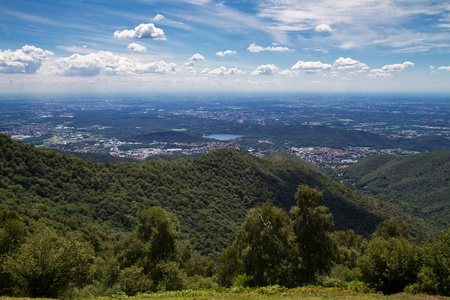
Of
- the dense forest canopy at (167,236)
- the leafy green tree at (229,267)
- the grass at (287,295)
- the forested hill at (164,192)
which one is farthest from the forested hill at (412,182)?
the leafy green tree at (229,267)

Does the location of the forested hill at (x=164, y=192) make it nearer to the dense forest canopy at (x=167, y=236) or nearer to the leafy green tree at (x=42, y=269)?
the dense forest canopy at (x=167, y=236)

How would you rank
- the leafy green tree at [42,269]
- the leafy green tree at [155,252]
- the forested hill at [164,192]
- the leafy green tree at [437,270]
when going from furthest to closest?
1. the forested hill at [164,192]
2. the leafy green tree at [155,252]
3. the leafy green tree at [42,269]
4. the leafy green tree at [437,270]

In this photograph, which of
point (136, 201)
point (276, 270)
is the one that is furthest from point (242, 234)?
point (136, 201)

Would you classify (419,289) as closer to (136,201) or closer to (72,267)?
(72,267)

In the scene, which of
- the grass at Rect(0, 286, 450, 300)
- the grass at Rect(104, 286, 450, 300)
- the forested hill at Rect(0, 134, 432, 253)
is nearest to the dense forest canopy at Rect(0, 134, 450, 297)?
the forested hill at Rect(0, 134, 432, 253)

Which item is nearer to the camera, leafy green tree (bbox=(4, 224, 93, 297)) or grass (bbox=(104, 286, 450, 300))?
grass (bbox=(104, 286, 450, 300))

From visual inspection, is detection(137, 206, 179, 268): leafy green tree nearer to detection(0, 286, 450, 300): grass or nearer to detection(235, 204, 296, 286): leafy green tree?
detection(0, 286, 450, 300): grass
